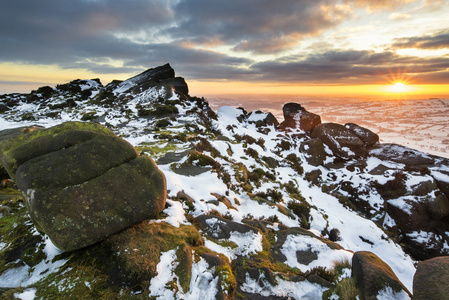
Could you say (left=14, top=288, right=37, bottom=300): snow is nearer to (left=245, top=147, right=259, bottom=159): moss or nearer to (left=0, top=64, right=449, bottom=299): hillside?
(left=0, top=64, right=449, bottom=299): hillside

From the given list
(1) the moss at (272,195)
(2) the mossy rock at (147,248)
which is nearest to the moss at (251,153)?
(1) the moss at (272,195)

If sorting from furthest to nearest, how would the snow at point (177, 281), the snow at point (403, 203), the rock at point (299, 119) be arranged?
the rock at point (299, 119)
the snow at point (403, 203)
the snow at point (177, 281)

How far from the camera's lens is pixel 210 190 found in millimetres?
11047

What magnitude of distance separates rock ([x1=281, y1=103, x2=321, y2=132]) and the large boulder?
43.4 m

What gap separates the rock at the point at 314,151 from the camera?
110ft

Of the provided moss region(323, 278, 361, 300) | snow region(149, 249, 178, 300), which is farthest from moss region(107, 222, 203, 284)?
moss region(323, 278, 361, 300)

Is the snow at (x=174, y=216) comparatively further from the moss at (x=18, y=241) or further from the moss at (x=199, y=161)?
the moss at (x=199, y=161)

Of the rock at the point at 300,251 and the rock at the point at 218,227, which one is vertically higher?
the rock at the point at 218,227

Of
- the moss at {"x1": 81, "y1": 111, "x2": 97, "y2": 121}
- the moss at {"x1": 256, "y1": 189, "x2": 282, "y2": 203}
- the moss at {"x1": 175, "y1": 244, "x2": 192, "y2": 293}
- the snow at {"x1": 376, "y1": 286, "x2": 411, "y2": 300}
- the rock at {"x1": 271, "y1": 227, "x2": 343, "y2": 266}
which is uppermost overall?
the moss at {"x1": 81, "y1": 111, "x2": 97, "y2": 121}

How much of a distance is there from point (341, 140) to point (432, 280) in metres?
39.6

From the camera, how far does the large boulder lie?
4.73 metres

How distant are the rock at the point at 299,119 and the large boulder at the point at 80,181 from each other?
43407mm

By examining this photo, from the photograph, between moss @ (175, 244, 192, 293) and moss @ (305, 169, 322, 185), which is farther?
moss @ (305, 169, 322, 185)

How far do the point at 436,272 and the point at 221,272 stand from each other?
14.7ft
